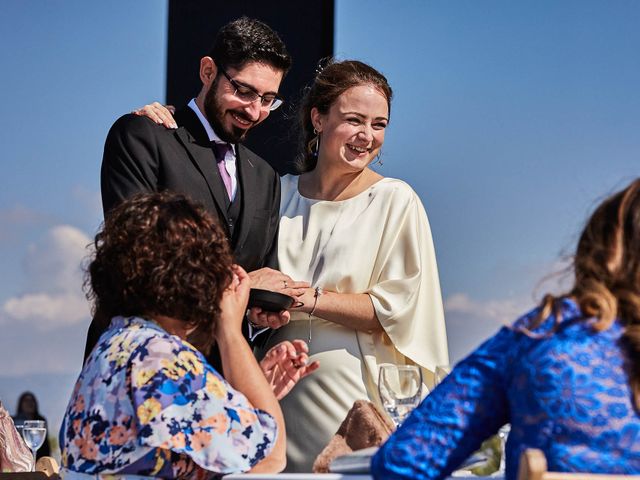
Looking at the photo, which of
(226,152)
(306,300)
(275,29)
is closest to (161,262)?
(306,300)

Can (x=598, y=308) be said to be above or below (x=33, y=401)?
above

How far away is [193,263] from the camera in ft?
6.37

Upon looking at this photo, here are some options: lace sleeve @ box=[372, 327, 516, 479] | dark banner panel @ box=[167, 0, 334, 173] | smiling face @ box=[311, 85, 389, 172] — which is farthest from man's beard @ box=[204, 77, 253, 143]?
lace sleeve @ box=[372, 327, 516, 479]

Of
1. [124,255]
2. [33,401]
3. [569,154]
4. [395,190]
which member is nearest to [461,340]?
[569,154]

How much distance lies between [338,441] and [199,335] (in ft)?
1.24

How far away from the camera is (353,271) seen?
3.10m

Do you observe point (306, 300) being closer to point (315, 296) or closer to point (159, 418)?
point (315, 296)

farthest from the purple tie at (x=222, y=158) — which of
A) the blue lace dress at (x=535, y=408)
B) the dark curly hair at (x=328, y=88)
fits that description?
the blue lace dress at (x=535, y=408)

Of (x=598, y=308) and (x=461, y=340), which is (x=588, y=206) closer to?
(x=598, y=308)

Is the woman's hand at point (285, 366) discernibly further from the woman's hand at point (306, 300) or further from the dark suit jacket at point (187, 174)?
the woman's hand at point (306, 300)

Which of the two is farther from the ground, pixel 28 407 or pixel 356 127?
pixel 356 127

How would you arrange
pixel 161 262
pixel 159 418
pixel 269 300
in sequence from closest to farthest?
pixel 159 418, pixel 161 262, pixel 269 300

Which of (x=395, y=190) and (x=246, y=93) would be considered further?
(x=395, y=190)

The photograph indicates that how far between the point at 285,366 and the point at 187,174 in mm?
828
